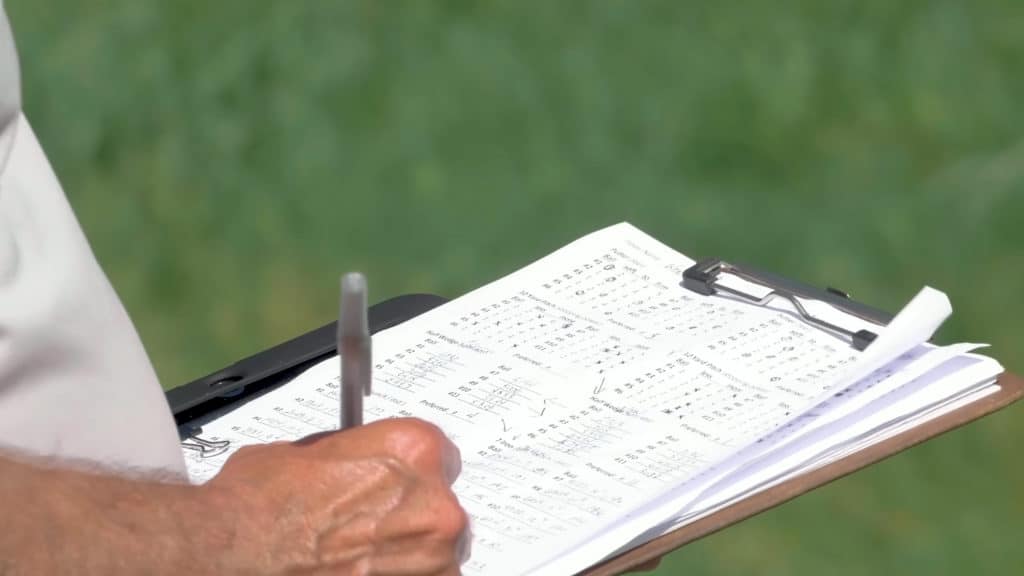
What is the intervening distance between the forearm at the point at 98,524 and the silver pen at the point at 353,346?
103 mm

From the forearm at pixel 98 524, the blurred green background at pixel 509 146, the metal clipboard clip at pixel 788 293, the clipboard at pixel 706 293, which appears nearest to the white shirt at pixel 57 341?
the forearm at pixel 98 524

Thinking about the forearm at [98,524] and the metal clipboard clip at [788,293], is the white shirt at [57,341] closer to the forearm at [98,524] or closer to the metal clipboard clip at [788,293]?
the forearm at [98,524]

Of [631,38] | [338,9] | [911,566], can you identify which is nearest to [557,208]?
[631,38]

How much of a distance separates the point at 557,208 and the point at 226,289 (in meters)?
0.53

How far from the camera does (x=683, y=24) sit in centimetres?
286

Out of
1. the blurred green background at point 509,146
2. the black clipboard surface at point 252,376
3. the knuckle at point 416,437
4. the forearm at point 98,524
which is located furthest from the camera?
the blurred green background at point 509,146

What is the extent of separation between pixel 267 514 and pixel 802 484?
30 cm

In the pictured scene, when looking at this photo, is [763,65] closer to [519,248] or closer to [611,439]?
[519,248]

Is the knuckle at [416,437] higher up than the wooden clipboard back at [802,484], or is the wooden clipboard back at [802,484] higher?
the knuckle at [416,437]

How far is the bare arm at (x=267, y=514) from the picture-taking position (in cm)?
74

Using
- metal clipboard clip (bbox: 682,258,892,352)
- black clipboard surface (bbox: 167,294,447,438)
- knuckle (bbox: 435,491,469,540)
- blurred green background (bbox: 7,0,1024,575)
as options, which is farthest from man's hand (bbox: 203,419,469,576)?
blurred green background (bbox: 7,0,1024,575)

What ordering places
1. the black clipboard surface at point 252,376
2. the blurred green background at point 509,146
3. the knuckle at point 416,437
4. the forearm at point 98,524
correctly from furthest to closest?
the blurred green background at point 509,146
the black clipboard surface at point 252,376
the knuckle at point 416,437
the forearm at point 98,524

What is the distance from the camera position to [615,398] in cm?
101

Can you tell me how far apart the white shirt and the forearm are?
4 centimetres
